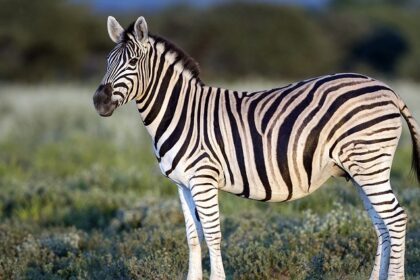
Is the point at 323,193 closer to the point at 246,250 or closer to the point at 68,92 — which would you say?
the point at 246,250

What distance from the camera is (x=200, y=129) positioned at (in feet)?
20.6

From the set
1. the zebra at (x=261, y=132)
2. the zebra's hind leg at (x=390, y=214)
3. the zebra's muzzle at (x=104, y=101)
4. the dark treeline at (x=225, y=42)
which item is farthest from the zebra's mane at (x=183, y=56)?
the dark treeline at (x=225, y=42)

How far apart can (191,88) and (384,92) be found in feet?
4.91

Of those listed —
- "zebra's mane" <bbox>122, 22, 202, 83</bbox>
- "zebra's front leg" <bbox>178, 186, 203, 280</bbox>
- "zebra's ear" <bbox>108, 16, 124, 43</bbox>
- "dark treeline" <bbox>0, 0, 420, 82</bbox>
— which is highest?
"dark treeline" <bbox>0, 0, 420, 82</bbox>

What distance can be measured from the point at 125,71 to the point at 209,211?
1233 millimetres

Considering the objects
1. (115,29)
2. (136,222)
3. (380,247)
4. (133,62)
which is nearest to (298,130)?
(380,247)

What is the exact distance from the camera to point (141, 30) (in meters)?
6.29

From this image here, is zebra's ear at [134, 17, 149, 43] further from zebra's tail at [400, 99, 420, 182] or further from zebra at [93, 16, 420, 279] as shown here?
zebra's tail at [400, 99, 420, 182]

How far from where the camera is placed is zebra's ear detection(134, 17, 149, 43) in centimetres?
624

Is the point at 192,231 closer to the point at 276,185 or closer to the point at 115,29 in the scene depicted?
the point at 276,185

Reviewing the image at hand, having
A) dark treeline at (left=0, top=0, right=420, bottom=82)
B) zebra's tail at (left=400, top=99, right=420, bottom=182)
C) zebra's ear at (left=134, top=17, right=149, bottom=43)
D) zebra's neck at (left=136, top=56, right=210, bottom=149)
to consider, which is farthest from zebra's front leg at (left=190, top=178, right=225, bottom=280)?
dark treeline at (left=0, top=0, right=420, bottom=82)

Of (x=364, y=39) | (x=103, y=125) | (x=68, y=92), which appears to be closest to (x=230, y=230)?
(x=103, y=125)

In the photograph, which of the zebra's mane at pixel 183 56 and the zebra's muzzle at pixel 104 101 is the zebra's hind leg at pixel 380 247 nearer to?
the zebra's mane at pixel 183 56

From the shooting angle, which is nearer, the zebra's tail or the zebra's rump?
the zebra's rump
